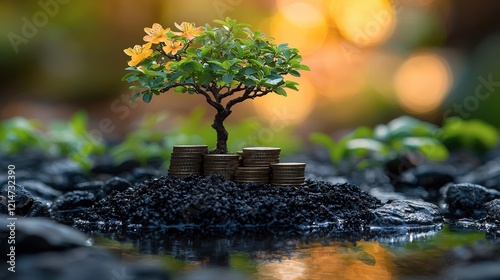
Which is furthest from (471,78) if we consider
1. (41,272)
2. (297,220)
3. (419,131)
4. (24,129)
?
(41,272)

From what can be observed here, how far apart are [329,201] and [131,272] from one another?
132 inches

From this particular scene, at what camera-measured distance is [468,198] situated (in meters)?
7.66

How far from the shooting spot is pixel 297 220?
6.41 m

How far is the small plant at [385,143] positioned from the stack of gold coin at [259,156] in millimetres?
3515

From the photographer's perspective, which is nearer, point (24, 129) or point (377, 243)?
point (377, 243)

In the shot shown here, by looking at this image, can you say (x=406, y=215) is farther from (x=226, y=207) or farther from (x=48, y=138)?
(x=48, y=138)

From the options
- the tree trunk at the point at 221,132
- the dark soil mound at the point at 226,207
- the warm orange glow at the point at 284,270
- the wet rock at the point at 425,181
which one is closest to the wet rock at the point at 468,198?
the dark soil mound at the point at 226,207

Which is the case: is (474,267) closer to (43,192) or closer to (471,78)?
(43,192)

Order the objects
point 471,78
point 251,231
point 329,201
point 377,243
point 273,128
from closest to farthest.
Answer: point 377,243
point 251,231
point 329,201
point 273,128
point 471,78

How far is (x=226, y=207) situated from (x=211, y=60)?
1519 millimetres

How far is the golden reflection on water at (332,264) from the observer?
164 inches

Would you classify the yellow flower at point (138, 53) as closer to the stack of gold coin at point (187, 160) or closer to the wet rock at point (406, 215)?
the stack of gold coin at point (187, 160)

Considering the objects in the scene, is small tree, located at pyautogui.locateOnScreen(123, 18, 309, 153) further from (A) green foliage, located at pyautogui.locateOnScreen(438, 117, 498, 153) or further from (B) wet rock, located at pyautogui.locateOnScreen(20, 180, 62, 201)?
(A) green foliage, located at pyautogui.locateOnScreen(438, 117, 498, 153)

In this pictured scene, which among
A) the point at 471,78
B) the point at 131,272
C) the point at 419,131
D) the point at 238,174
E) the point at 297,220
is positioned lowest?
the point at 131,272
